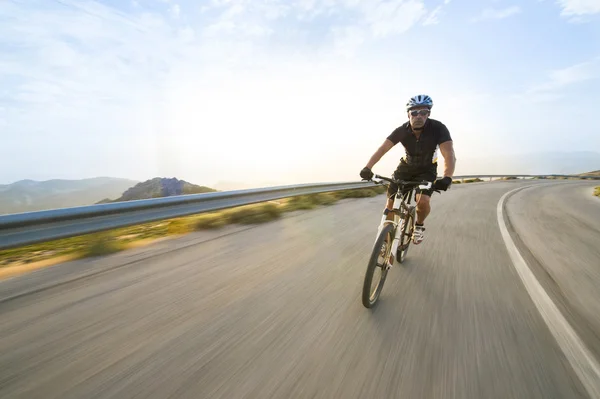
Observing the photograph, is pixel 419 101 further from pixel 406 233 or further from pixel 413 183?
pixel 406 233

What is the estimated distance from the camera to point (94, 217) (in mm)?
3572

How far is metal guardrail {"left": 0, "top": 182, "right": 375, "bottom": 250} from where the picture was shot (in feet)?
9.73

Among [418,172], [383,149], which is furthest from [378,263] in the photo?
[383,149]

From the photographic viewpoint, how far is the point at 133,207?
13.3 ft

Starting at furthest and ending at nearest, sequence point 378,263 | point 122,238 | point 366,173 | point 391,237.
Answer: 1. point 122,238
2. point 366,173
3. point 391,237
4. point 378,263

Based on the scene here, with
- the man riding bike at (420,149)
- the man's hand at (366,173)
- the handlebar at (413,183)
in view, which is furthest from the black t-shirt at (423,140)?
the man's hand at (366,173)

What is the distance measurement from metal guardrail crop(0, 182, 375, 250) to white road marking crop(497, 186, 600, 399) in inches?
183

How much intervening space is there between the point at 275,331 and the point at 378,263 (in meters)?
1.30

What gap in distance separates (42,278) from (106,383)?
2106 mm

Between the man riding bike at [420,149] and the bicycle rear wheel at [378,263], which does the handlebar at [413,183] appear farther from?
the bicycle rear wheel at [378,263]

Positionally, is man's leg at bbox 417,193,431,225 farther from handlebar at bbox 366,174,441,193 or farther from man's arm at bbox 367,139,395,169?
man's arm at bbox 367,139,395,169

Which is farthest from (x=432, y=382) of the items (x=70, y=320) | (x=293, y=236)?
(x=293, y=236)

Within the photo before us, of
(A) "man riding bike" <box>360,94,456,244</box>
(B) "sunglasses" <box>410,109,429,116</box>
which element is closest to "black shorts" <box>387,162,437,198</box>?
(A) "man riding bike" <box>360,94,456,244</box>

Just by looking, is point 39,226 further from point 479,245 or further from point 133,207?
point 479,245
